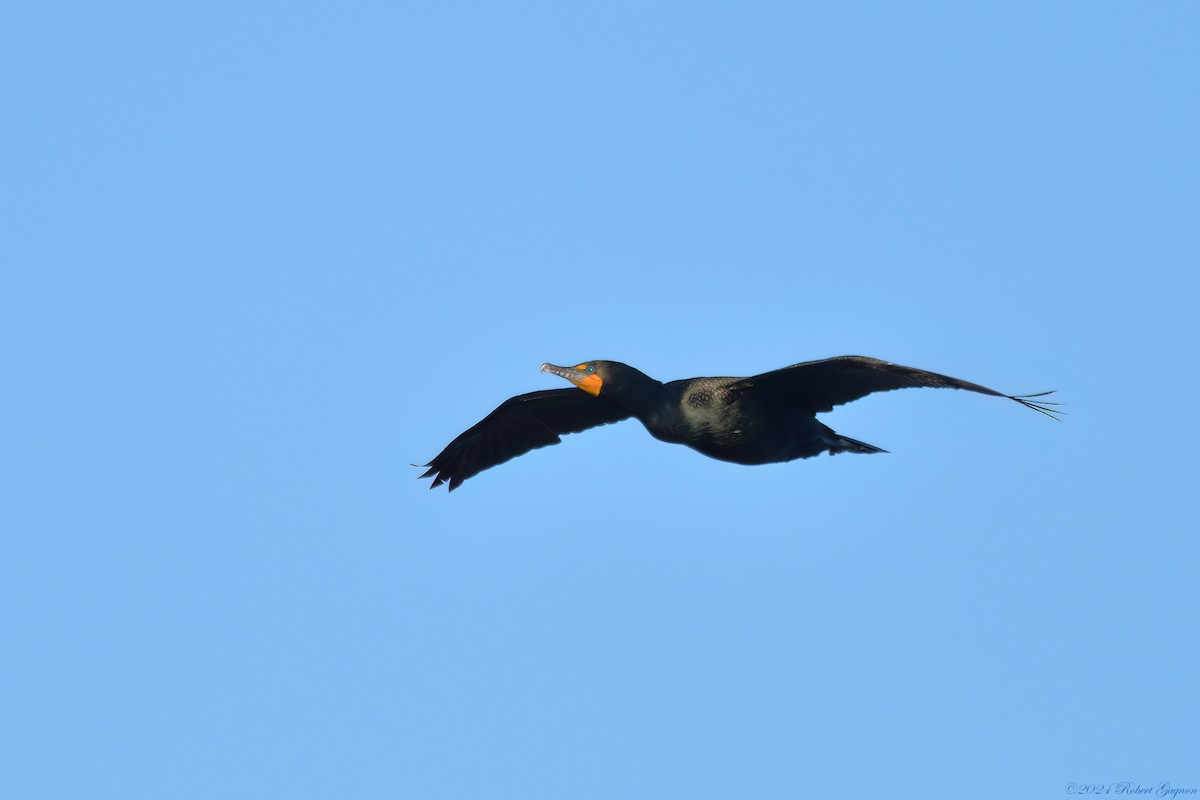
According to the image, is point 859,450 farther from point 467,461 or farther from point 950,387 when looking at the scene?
point 467,461

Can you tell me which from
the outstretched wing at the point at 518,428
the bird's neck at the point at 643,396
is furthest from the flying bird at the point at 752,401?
the outstretched wing at the point at 518,428

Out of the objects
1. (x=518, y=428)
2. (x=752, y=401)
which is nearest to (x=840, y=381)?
(x=752, y=401)

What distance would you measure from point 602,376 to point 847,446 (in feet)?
8.79

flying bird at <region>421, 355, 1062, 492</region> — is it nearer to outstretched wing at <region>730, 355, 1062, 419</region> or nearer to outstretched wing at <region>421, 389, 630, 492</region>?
outstretched wing at <region>730, 355, 1062, 419</region>

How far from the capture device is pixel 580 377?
48.9ft

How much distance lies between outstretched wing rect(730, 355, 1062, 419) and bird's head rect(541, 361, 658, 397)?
0.96 metres

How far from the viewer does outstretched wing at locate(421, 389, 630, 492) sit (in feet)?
55.0

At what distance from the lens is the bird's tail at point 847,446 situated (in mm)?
15625

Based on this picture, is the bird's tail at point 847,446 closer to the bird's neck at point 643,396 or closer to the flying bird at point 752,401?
the flying bird at point 752,401

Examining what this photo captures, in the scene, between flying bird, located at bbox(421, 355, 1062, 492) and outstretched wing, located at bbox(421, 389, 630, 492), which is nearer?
flying bird, located at bbox(421, 355, 1062, 492)

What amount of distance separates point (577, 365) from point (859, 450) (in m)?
3.01

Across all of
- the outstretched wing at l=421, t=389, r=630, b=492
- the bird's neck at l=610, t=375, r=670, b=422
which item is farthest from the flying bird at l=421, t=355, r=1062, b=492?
the outstretched wing at l=421, t=389, r=630, b=492

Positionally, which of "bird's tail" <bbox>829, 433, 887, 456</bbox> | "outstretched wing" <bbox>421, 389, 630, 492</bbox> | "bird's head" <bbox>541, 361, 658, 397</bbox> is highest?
"outstretched wing" <bbox>421, 389, 630, 492</bbox>

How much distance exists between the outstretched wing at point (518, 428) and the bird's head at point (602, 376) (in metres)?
1.35
